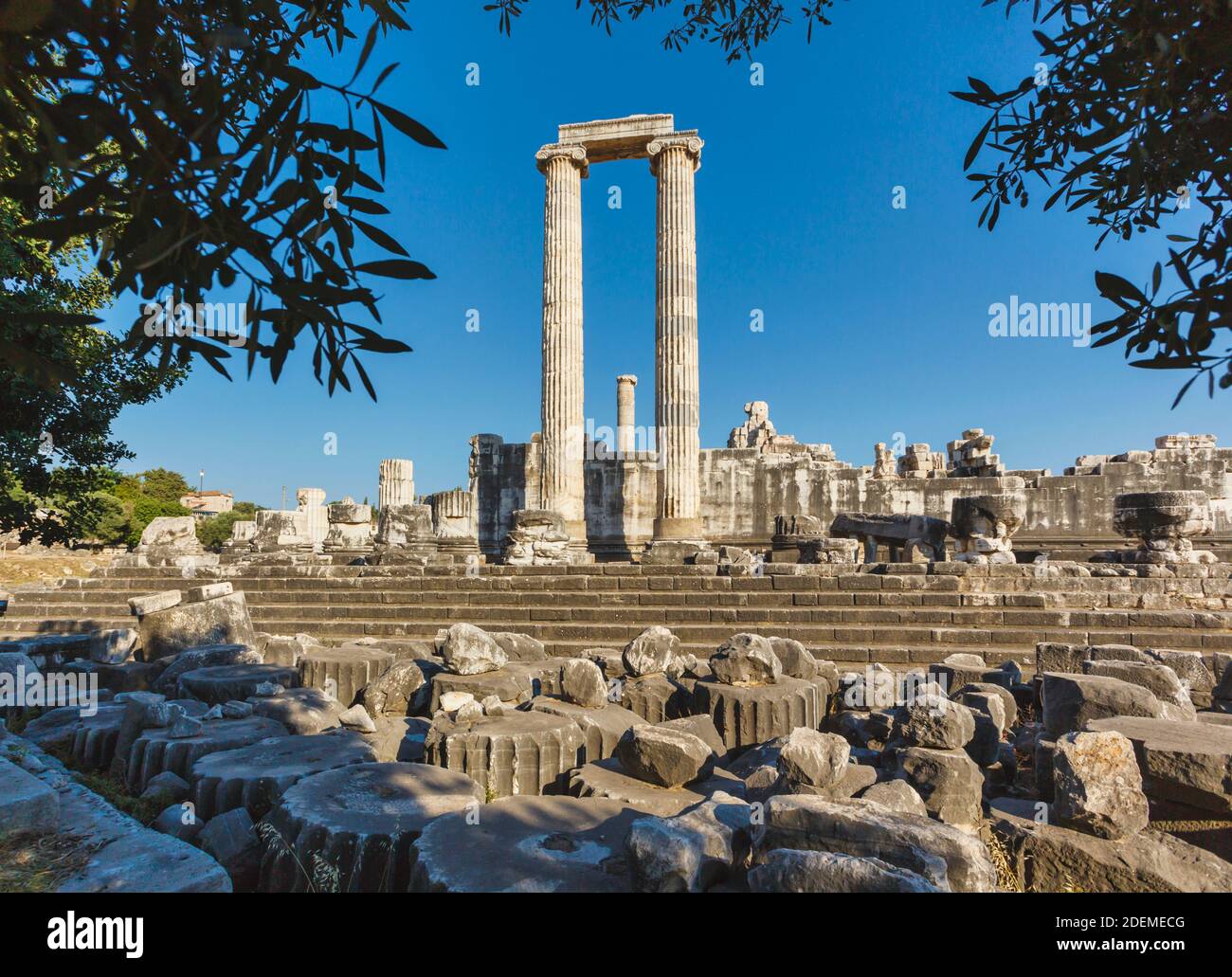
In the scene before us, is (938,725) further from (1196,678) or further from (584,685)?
(1196,678)

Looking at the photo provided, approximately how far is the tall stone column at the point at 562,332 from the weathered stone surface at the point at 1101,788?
13531 mm

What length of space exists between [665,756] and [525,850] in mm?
1331

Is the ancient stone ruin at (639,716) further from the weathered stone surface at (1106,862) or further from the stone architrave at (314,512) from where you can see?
the stone architrave at (314,512)

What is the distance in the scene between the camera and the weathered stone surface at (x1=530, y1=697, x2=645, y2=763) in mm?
4594

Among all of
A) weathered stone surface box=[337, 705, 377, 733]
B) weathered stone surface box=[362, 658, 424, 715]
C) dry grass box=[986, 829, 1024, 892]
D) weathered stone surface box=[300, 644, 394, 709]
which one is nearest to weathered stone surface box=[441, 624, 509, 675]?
weathered stone surface box=[362, 658, 424, 715]

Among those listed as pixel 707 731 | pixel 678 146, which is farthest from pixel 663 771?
pixel 678 146

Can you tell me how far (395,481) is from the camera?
17.3 meters

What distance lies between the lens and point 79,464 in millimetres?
11195

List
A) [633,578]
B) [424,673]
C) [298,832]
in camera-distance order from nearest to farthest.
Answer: [298,832], [424,673], [633,578]

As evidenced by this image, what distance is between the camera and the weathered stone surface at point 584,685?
16.7ft

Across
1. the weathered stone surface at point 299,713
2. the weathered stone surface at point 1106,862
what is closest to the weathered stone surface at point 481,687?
the weathered stone surface at point 299,713

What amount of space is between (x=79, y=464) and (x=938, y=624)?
13.6 m
